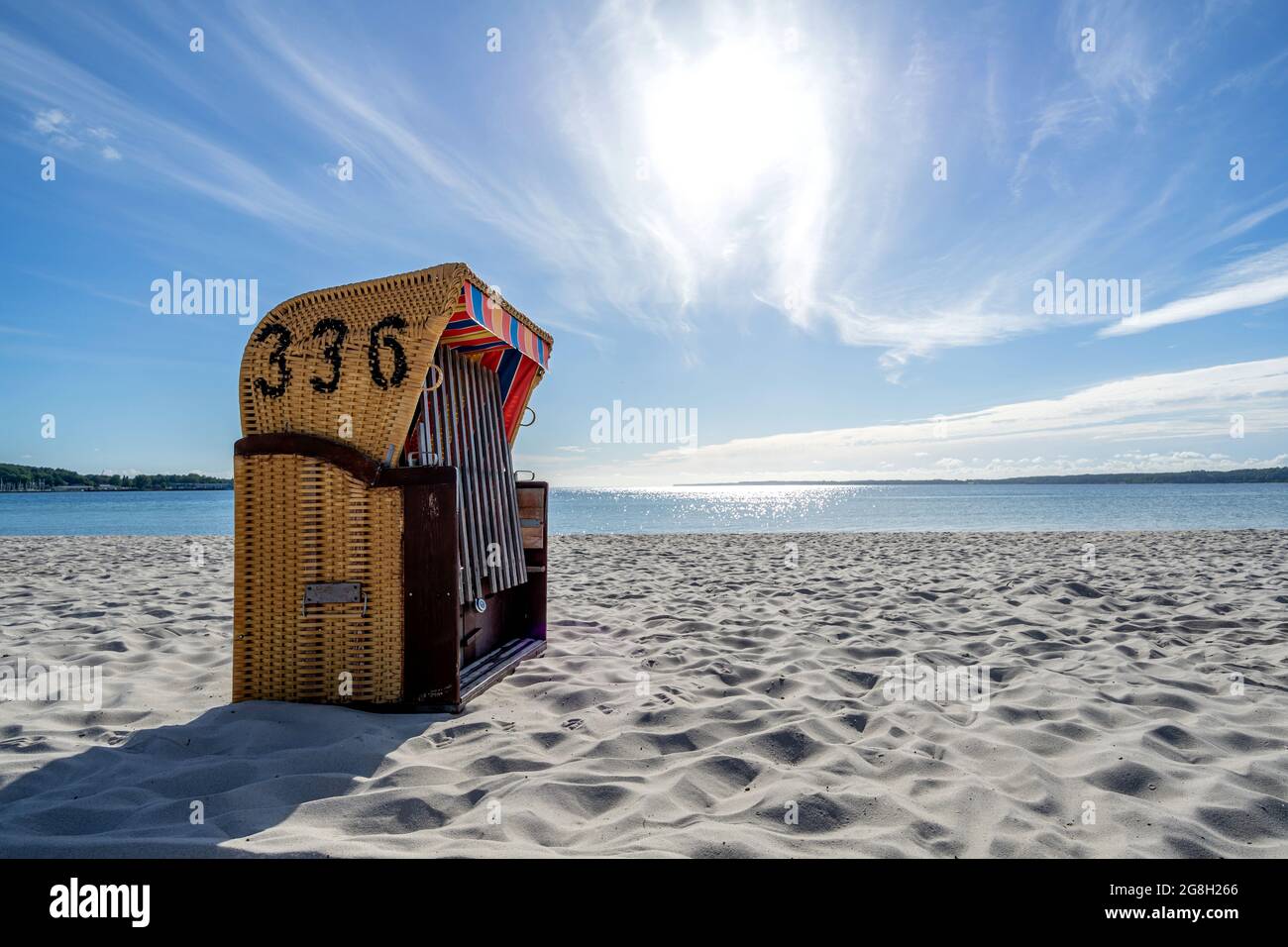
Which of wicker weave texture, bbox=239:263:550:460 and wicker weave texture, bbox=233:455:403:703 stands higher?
wicker weave texture, bbox=239:263:550:460

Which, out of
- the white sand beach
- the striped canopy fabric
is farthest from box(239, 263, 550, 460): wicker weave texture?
the white sand beach

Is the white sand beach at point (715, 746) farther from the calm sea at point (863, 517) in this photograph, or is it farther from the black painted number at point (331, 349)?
the calm sea at point (863, 517)

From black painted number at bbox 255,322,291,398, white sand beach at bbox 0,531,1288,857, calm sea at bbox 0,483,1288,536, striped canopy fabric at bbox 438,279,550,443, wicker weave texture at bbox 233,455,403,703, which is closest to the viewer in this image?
white sand beach at bbox 0,531,1288,857

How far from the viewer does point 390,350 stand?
3.16 meters

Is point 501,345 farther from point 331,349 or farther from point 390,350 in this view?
point 331,349

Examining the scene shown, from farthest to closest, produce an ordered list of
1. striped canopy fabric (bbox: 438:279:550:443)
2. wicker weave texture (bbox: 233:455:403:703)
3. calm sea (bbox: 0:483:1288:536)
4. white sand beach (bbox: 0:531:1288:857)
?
1. calm sea (bbox: 0:483:1288:536)
2. striped canopy fabric (bbox: 438:279:550:443)
3. wicker weave texture (bbox: 233:455:403:703)
4. white sand beach (bbox: 0:531:1288:857)

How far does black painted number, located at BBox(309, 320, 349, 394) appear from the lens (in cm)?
319

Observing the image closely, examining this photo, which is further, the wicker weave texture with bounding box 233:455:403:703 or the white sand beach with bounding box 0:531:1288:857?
the wicker weave texture with bounding box 233:455:403:703

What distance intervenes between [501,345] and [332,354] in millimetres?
1101

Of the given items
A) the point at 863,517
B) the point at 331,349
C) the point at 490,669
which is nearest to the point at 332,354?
the point at 331,349

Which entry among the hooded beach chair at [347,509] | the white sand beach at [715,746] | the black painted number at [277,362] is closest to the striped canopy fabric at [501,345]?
the hooded beach chair at [347,509]

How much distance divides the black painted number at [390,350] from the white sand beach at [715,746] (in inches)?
63.3

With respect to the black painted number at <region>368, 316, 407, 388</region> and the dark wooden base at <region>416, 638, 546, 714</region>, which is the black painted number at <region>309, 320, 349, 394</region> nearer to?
the black painted number at <region>368, 316, 407, 388</region>
